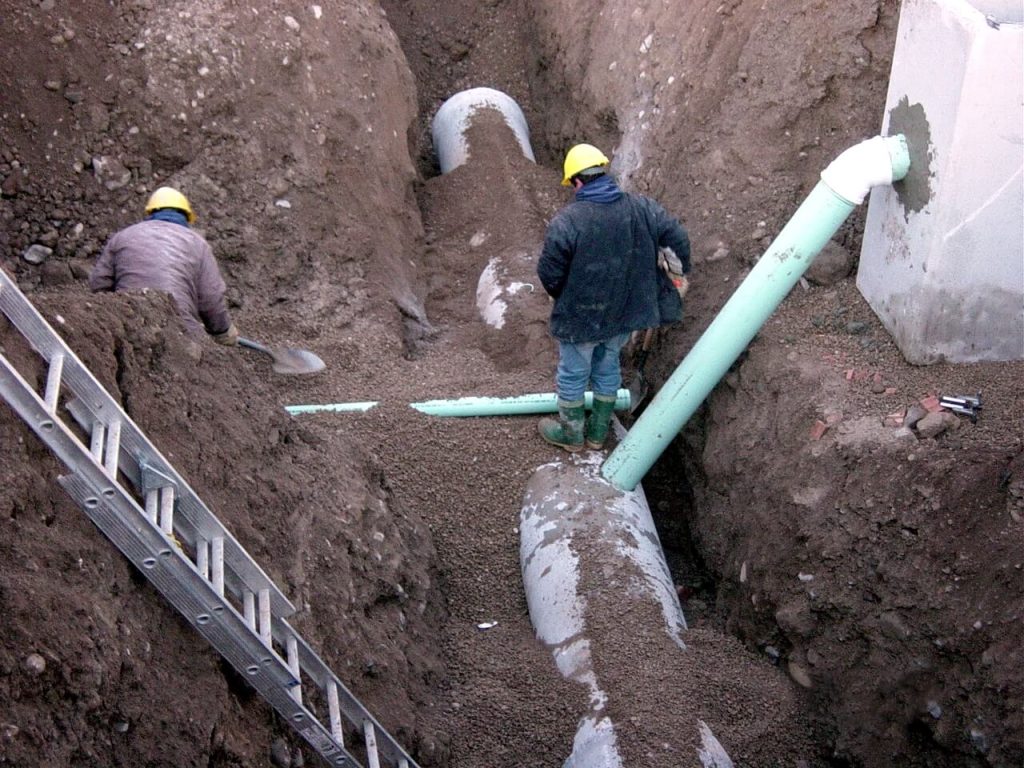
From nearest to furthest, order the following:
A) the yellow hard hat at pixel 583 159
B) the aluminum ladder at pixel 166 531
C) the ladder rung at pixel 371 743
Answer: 1. the aluminum ladder at pixel 166 531
2. the ladder rung at pixel 371 743
3. the yellow hard hat at pixel 583 159

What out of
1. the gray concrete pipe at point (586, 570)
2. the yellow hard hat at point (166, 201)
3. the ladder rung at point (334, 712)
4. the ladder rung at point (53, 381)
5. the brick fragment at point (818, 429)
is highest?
the ladder rung at point (53, 381)

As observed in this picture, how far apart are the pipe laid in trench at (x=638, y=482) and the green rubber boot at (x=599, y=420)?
0.25m

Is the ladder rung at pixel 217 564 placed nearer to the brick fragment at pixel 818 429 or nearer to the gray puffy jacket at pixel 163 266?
the gray puffy jacket at pixel 163 266

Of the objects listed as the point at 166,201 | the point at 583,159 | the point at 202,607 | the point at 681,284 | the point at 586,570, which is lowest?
the point at 586,570

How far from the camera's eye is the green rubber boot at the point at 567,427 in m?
6.14

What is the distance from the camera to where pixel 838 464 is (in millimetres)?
5195

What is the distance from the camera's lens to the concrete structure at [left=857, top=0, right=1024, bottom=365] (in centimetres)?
484

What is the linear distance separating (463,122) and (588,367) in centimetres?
412

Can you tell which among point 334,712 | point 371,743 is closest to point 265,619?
point 334,712

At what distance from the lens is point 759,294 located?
18.2 ft

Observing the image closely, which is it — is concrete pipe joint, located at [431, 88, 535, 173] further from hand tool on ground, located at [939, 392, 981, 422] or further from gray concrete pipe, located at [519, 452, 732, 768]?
hand tool on ground, located at [939, 392, 981, 422]

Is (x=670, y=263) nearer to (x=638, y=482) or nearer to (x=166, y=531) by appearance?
(x=638, y=482)

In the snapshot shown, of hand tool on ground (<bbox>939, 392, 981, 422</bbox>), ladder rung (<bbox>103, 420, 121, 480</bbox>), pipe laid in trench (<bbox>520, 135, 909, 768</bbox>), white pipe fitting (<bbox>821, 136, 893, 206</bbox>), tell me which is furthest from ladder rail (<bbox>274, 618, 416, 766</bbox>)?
white pipe fitting (<bbox>821, 136, 893, 206</bbox>)

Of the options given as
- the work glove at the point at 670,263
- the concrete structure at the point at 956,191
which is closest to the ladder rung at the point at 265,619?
the work glove at the point at 670,263
